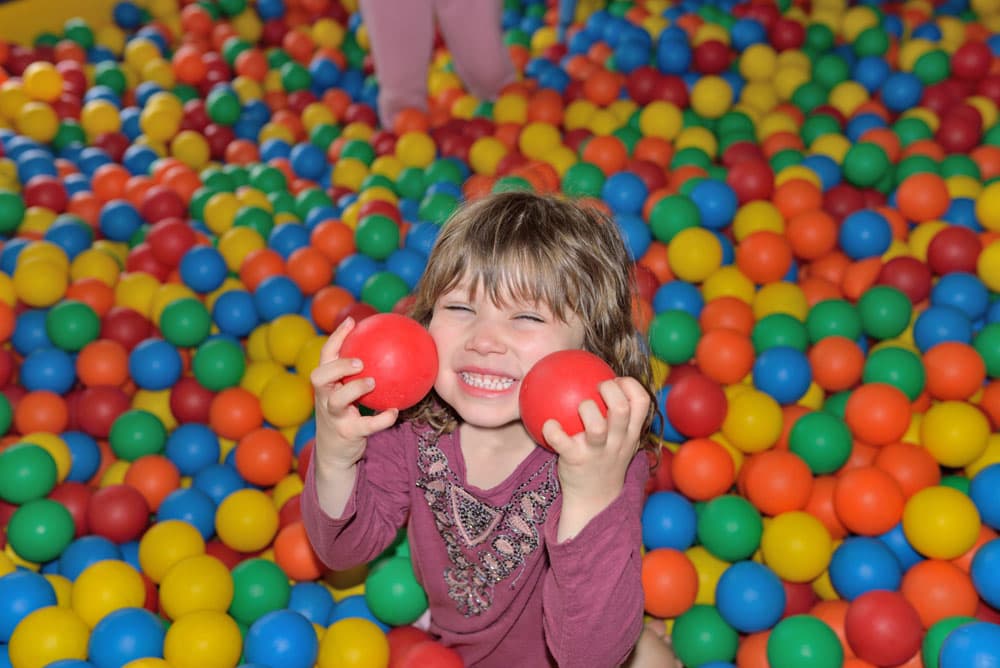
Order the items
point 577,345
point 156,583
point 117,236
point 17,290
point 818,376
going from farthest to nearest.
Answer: point 117,236 < point 17,290 < point 818,376 < point 156,583 < point 577,345

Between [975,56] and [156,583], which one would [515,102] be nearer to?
[975,56]

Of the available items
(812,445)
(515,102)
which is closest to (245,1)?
(515,102)

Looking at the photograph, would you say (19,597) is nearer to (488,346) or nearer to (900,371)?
(488,346)

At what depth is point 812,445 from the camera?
5.44ft

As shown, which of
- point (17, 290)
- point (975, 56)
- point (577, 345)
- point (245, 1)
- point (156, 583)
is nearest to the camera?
point (577, 345)

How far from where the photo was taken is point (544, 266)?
1.19m

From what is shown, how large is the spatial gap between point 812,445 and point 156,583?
103cm

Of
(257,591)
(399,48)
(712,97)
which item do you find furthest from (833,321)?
(399,48)

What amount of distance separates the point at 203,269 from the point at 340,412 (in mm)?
1112

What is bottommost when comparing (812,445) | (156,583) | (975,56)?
(156,583)

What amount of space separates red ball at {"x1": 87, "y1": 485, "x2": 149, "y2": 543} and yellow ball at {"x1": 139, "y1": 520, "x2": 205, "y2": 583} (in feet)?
0.23

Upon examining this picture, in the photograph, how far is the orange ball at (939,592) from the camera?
1432 millimetres

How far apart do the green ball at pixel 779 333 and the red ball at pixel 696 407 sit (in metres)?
0.19

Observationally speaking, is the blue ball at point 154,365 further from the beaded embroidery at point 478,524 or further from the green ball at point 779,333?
the green ball at point 779,333
